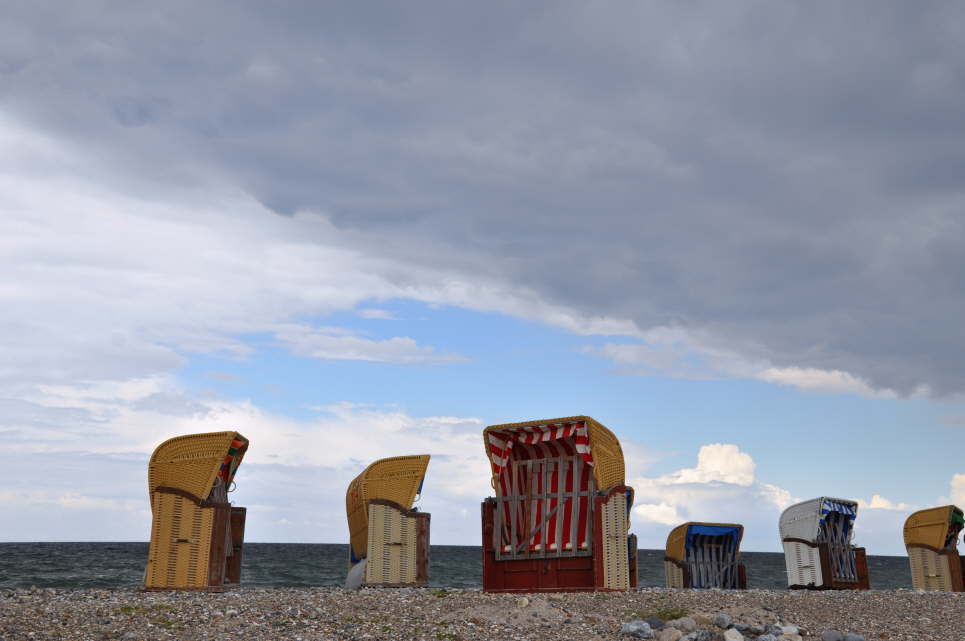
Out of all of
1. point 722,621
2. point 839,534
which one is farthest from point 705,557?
point 722,621

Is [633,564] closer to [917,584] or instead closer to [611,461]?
[611,461]

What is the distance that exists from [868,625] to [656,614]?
4000mm

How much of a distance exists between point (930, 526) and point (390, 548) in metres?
19.2

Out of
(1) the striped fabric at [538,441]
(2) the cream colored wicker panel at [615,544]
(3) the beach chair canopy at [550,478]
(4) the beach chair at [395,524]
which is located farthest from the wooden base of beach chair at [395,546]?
(2) the cream colored wicker panel at [615,544]

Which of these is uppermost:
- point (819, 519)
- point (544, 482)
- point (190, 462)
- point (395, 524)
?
point (190, 462)

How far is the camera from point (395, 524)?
20.4 meters

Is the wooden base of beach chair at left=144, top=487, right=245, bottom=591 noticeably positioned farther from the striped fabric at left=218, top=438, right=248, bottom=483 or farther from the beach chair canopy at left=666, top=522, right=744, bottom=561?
the beach chair canopy at left=666, top=522, right=744, bottom=561

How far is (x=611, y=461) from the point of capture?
1877 cm

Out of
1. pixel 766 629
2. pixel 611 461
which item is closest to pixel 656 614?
pixel 766 629

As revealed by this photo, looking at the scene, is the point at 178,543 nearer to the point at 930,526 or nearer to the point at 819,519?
the point at 819,519

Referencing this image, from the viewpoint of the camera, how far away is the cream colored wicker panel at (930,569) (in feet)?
92.4

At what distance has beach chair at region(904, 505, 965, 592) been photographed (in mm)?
28109

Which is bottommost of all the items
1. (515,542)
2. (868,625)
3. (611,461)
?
(868,625)

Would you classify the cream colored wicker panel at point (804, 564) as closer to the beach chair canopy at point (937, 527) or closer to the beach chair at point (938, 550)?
the beach chair at point (938, 550)
